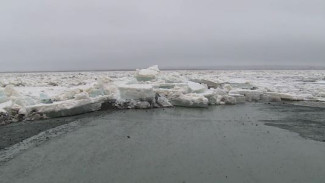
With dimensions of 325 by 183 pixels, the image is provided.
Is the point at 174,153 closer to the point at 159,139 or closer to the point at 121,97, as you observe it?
the point at 159,139

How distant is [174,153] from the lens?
8445mm

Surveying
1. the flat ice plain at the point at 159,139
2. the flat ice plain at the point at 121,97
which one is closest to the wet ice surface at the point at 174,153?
the flat ice plain at the point at 159,139

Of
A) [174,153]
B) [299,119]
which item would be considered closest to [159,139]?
[174,153]

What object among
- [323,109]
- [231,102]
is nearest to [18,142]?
[231,102]

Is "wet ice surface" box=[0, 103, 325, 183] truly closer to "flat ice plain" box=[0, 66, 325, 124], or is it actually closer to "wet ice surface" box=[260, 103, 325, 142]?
"wet ice surface" box=[260, 103, 325, 142]

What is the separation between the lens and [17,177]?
22.5 ft

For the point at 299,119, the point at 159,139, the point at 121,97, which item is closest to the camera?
the point at 159,139

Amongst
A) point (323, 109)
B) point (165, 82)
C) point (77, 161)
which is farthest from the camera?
point (165, 82)

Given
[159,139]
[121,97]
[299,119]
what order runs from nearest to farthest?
[159,139] < [299,119] < [121,97]

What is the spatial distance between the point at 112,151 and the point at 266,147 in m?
4.37

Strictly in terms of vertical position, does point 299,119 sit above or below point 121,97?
below

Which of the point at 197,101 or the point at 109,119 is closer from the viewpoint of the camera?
the point at 109,119

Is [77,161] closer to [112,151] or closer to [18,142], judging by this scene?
[112,151]

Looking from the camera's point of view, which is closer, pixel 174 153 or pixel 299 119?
pixel 174 153
